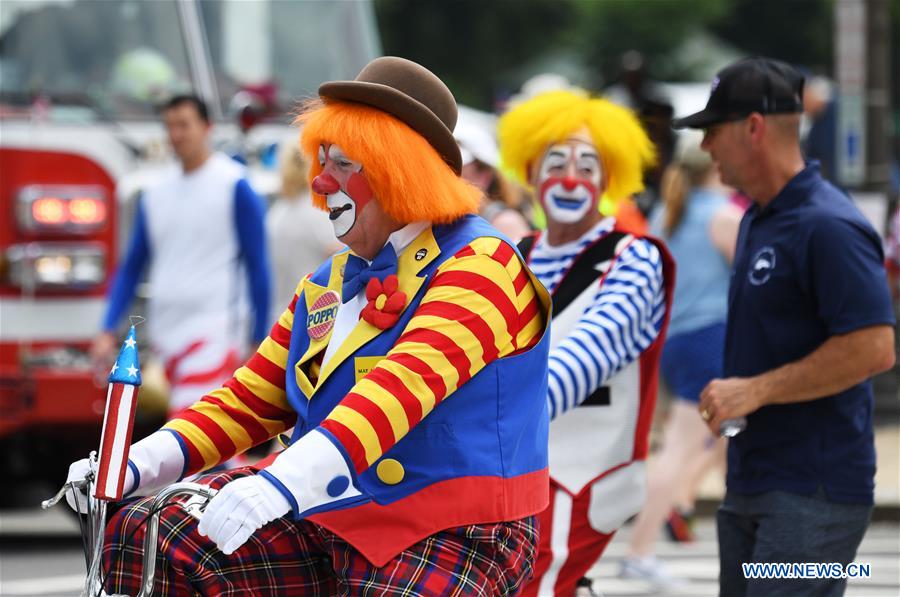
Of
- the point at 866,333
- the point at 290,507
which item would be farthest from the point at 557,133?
the point at 290,507

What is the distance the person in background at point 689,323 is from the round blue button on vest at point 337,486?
439cm

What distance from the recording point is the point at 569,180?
4758 mm

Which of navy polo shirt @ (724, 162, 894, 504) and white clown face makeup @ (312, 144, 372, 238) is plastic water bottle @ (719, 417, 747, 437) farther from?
white clown face makeup @ (312, 144, 372, 238)

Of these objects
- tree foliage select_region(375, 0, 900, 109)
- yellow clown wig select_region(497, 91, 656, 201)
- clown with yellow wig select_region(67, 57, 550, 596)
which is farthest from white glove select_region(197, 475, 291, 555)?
tree foliage select_region(375, 0, 900, 109)

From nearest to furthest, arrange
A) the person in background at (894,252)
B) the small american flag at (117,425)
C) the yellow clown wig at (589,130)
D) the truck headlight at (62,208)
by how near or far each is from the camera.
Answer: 1. the small american flag at (117,425)
2. the yellow clown wig at (589,130)
3. the truck headlight at (62,208)
4. the person in background at (894,252)

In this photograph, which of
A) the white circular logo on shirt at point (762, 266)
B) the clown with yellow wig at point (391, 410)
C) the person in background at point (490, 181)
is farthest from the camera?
the person in background at point (490, 181)

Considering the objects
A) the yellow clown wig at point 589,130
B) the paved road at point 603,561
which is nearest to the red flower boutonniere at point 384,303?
the yellow clown wig at point 589,130

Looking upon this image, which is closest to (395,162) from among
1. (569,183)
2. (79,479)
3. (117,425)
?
(117,425)

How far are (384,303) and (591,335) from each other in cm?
102

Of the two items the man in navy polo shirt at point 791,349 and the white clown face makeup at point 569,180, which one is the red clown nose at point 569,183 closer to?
the white clown face makeup at point 569,180

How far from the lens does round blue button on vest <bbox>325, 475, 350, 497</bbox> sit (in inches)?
127

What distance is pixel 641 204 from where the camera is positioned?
34.1 feet

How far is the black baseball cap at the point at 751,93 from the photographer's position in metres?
4.31

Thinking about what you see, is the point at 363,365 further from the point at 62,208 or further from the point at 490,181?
the point at 62,208
